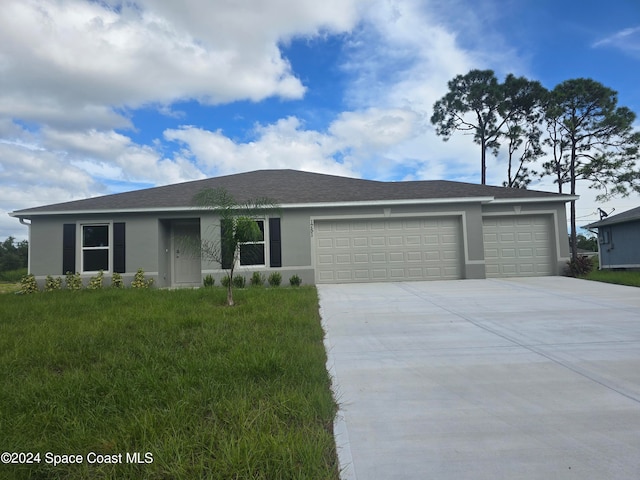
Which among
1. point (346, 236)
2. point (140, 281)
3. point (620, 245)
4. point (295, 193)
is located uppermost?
point (295, 193)

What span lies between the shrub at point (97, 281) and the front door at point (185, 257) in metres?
2.31

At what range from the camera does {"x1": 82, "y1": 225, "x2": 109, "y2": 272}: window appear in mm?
12406

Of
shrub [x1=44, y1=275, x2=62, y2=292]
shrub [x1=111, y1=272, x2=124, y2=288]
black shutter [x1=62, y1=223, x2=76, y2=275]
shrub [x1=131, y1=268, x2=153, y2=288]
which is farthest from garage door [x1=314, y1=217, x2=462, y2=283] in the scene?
shrub [x1=44, y1=275, x2=62, y2=292]

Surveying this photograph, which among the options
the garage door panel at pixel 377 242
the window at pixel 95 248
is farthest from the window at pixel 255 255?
the window at pixel 95 248

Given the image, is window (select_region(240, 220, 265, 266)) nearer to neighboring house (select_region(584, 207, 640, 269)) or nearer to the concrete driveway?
the concrete driveway

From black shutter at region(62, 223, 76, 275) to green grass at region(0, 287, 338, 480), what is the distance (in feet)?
22.9

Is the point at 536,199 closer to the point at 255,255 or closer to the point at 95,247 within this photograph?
the point at 255,255

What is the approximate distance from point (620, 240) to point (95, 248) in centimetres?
2384

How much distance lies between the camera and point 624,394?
3.43m

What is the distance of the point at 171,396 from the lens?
3234 millimetres

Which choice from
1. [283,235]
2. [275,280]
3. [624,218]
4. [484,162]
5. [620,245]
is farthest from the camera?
[484,162]

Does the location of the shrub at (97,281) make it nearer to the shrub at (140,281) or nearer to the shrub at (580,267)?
the shrub at (140,281)

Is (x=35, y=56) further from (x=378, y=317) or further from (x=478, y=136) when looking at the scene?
(x=478, y=136)

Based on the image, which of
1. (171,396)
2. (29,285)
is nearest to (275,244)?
(29,285)
